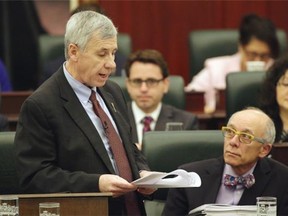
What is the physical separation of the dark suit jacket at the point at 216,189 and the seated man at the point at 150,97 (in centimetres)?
158

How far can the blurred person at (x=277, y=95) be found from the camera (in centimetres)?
597

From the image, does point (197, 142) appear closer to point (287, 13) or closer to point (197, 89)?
point (197, 89)

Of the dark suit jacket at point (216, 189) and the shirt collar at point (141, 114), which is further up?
the shirt collar at point (141, 114)

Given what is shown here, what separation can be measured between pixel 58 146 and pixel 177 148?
3.67ft

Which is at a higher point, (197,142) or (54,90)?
(54,90)

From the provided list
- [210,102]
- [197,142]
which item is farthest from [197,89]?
[197,142]

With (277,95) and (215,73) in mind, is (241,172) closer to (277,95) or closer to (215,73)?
(277,95)

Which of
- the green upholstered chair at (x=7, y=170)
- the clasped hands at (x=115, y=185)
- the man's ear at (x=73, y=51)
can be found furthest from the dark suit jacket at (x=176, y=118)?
the clasped hands at (x=115, y=185)

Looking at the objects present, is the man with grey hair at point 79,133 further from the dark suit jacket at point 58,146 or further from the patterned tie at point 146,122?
the patterned tie at point 146,122

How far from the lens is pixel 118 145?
443 centimetres

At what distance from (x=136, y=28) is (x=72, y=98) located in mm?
4721

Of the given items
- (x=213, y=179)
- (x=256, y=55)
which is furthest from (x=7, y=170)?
(x=256, y=55)

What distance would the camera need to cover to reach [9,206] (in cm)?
383

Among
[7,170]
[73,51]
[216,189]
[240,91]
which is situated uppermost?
[73,51]
